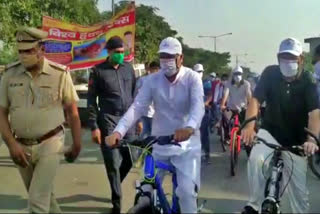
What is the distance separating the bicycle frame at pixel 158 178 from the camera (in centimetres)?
410

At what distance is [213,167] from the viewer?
9.41 m

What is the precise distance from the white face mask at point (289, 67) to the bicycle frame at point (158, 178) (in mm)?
1182

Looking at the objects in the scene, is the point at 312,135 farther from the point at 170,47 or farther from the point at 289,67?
the point at 170,47

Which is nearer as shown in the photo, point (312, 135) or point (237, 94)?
point (312, 135)

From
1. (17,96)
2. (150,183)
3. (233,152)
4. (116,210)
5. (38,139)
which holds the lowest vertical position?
(116,210)

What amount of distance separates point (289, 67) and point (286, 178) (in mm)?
877

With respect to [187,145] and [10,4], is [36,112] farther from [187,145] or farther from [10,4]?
[10,4]

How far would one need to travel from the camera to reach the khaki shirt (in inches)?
177

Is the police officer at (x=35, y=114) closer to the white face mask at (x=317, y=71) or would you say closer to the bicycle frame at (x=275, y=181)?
the bicycle frame at (x=275, y=181)

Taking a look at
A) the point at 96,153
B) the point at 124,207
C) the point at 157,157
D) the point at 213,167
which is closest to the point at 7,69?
the point at 157,157

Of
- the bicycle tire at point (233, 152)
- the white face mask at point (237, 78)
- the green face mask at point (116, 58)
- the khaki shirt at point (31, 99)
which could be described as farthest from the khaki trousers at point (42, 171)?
the white face mask at point (237, 78)

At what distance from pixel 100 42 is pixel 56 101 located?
9460 millimetres

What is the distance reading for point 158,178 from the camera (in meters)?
4.20

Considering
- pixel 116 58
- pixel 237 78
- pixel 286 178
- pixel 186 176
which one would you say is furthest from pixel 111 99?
pixel 237 78
